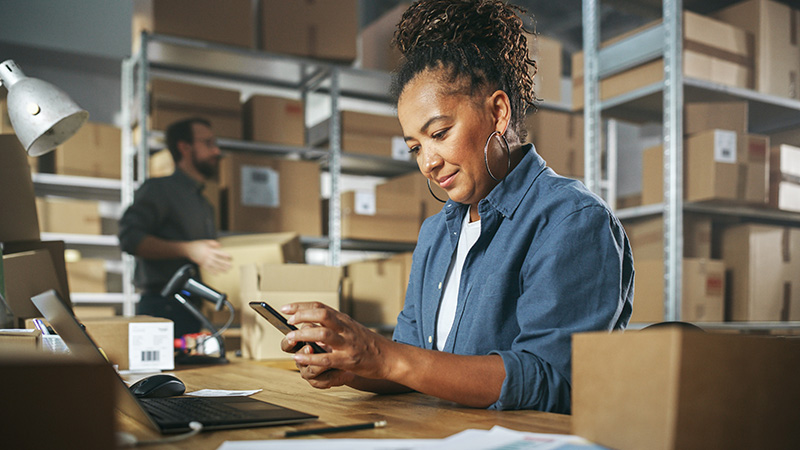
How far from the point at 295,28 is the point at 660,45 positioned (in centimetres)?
181

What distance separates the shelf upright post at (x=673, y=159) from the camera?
7.97ft

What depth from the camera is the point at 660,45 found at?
2605 mm

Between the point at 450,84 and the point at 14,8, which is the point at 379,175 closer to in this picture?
the point at 14,8

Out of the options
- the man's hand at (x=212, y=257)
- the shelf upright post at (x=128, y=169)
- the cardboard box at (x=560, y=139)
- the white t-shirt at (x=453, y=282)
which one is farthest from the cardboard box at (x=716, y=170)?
the shelf upright post at (x=128, y=169)

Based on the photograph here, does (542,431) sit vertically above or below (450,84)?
below

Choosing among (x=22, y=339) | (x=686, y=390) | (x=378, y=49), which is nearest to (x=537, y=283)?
(x=686, y=390)

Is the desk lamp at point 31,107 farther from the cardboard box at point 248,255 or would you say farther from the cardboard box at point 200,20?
the cardboard box at point 200,20

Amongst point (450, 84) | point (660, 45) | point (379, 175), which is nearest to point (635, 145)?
point (379, 175)

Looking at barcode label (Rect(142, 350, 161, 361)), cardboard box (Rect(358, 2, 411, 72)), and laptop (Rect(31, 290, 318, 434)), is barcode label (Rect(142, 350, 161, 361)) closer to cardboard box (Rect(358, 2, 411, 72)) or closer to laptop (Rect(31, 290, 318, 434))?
laptop (Rect(31, 290, 318, 434))

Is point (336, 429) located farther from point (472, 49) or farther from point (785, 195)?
point (785, 195)

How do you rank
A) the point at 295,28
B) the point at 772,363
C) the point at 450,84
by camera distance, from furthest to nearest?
the point at 295,28
the point at 450,84
the point at 772,363

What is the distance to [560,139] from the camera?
391 cm

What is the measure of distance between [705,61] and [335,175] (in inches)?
71.5

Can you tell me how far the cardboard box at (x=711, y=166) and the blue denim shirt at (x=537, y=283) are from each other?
1.65 m
